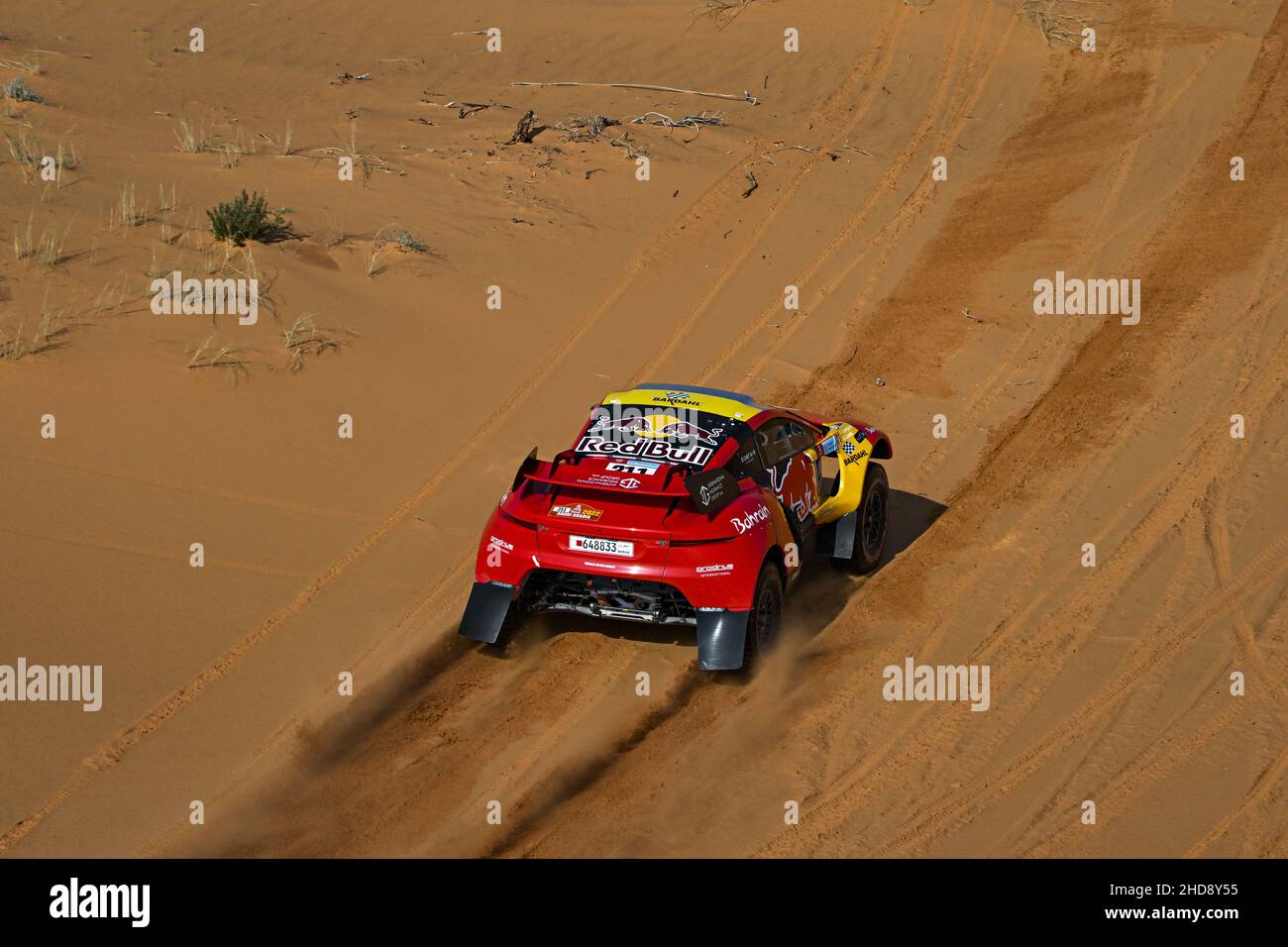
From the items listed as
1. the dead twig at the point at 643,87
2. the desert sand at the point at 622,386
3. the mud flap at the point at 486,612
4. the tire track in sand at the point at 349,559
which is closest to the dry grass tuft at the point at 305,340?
the desert sand at the point at 622,386

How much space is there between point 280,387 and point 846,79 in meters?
13.0

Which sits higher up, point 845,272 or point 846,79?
point 846,79

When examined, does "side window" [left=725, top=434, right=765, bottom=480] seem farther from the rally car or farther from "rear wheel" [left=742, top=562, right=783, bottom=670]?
"rear wheel" [left=742, top=562, right=783, bottom=670]

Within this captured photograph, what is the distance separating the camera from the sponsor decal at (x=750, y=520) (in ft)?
33.8

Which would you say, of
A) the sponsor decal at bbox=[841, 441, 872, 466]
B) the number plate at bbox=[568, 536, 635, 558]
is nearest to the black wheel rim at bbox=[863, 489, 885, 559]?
the sponsor decal at bbox=[841, 441, 872, 466]

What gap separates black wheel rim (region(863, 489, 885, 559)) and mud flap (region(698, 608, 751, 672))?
2382 mm

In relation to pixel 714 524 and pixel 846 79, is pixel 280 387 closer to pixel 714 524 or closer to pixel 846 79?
pixel 714 524

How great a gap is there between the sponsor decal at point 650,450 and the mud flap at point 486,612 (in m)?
1.32

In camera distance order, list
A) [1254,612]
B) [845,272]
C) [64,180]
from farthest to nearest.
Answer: [845,272] < [64,180] < [1254,612]

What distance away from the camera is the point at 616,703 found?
10203mm
